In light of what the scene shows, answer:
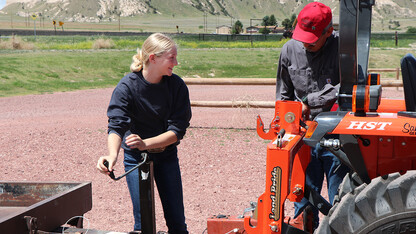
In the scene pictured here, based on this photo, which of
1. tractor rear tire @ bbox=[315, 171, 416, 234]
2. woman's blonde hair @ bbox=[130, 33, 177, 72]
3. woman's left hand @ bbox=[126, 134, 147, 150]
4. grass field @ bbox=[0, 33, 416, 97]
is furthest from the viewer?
grass field @ bbox=[0, 33, 416, 97]

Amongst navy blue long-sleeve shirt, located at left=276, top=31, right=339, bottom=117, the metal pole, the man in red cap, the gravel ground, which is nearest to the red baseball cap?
the man in red cap

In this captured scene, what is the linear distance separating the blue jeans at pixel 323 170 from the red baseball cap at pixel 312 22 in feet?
2.41

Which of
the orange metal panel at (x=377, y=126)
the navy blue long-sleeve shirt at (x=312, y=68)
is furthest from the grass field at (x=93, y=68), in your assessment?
the orange metal panel at (x=377, y=126)

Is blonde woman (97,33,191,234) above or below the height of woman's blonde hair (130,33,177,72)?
below

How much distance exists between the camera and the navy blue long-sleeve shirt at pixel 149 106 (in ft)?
10.6

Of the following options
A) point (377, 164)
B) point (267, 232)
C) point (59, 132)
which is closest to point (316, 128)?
point (377, 164)

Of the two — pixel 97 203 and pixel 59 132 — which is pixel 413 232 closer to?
pixel 97 203

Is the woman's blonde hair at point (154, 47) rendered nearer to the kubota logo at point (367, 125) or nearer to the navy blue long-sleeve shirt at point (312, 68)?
the navy blue long-sleeve shirt at point (312, 68)

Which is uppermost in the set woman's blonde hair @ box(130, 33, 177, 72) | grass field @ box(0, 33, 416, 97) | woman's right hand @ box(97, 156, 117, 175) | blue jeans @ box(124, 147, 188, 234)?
woman's blonde hair @ box(130, 33, 177, 72)

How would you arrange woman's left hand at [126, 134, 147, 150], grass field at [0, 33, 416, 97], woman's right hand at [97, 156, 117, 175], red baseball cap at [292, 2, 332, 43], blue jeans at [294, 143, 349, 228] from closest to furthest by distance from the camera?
woman's right hand at [97, 156, 117, 175] → woman's left hand at [126, 134, 147, 150] → red baseball cap at [292, 2, 332, 43] → blue jeans at [294, 143, 349, 228] → grass field at [0, 33, 416, 97]

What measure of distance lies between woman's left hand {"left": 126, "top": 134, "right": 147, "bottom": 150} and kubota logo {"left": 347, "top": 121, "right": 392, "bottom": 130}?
122 centimetres

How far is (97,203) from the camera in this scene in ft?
19.3

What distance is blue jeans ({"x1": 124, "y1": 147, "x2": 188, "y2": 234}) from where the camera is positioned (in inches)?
131

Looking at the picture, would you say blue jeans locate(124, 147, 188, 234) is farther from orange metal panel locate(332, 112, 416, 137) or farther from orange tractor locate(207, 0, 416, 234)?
orange metal panel locate(332, 112, 416, 137)
